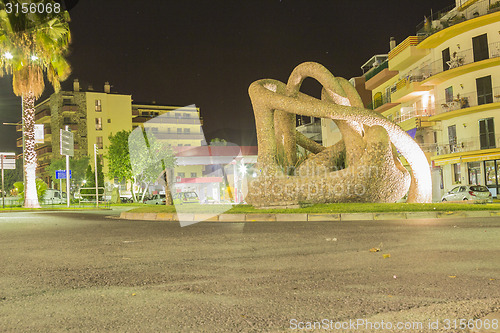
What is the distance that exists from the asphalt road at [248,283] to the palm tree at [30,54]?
19272mm

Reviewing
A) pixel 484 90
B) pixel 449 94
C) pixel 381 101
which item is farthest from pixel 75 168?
pixel 484 90

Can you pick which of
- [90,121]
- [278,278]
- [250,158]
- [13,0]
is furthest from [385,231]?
[90,121]

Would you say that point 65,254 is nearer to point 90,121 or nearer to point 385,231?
point 385,231

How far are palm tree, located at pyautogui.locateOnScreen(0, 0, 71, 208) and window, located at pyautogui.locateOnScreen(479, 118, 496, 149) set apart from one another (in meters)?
26.7

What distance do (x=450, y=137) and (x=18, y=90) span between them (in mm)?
28744

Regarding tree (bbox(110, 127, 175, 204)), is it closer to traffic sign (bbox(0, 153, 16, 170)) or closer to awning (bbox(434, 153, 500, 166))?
traffic sign (bbox(0, 153, 16, 170))

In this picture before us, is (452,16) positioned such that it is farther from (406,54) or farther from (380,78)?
(380,78)

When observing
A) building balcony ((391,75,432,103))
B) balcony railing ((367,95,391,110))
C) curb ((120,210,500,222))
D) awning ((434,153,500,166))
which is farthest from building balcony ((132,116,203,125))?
curb ((120,210,500,222))

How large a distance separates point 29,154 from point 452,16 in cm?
3064

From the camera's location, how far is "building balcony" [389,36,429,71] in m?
37.2

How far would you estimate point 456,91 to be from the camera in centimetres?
3378

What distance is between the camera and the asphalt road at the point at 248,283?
141 inches

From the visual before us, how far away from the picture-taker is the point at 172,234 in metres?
10.3

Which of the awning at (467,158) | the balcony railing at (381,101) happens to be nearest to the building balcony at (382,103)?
the balcony railing at (381,101)
